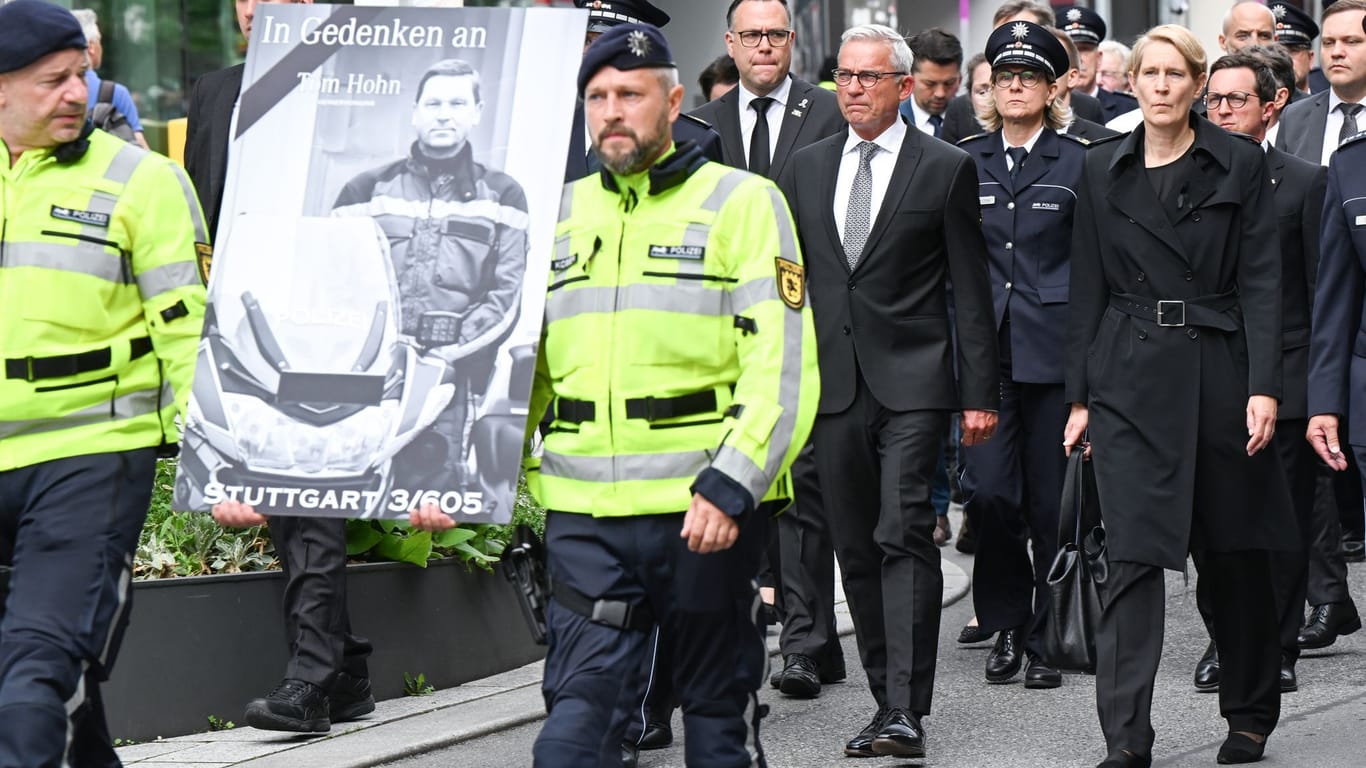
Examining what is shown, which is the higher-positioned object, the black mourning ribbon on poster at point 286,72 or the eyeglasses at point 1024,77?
the eyeglasses at point 1024,77

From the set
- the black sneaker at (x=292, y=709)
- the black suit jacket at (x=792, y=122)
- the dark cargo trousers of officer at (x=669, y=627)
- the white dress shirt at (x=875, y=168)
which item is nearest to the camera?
the dark cargo trousers of officer at (x=669, y=627)

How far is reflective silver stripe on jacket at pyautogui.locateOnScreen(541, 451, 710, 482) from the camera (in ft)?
16.4

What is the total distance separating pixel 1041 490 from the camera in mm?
8375

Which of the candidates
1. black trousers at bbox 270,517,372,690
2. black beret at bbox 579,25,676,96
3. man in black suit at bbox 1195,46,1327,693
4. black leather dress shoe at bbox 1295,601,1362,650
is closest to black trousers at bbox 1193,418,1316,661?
man in black suit at bbox 1195,46,1327,693

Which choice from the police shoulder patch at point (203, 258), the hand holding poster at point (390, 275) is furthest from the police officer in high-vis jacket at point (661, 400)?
the police shoulder patch at point (203, 258)

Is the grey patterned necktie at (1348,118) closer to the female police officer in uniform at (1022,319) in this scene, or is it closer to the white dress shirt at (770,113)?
the female police officer in uniform at (1022,319)

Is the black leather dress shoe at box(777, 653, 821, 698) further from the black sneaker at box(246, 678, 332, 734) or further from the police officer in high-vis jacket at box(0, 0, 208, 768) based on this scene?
the police officer in high-vis jacket at box(0, 0, 208, 768)

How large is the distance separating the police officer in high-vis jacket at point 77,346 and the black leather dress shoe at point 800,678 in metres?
2.97

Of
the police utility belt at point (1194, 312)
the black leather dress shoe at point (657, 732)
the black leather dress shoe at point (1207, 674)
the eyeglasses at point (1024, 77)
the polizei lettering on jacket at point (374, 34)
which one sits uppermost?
the eyeglasses at point (1024, 77)

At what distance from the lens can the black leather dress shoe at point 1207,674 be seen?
7.89 m

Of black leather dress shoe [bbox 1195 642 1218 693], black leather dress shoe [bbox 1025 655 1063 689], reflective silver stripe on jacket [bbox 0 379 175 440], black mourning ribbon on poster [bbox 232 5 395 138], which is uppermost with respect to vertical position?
black mourning ribbon on poster [bbox 232 5 395 138]

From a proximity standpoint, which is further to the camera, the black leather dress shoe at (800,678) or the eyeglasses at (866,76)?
the black leather dress shoe at (800,678)

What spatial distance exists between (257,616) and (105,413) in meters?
2.22

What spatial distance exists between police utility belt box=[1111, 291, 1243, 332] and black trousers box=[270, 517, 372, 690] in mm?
2608
